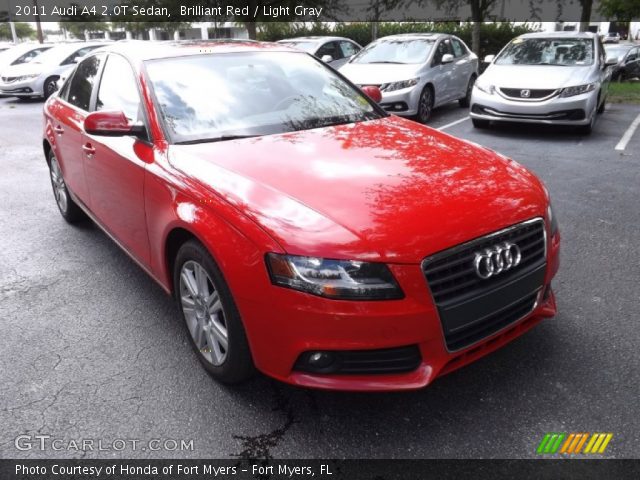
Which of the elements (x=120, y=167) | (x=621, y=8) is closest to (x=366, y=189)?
(x=120, y=167)

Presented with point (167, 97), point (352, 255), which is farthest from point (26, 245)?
point (352, 255)

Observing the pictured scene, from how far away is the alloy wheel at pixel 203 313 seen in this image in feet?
8.73

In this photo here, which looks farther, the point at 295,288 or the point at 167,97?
the point at 167,97

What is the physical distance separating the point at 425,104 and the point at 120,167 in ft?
24.4

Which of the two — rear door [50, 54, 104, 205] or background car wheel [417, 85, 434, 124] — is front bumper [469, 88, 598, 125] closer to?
background car wheel [417, 85, 434, 124]

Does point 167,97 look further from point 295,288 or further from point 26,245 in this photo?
point 26,245

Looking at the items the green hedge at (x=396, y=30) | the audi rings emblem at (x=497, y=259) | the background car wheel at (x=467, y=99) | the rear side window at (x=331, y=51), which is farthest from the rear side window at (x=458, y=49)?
the green hedge at (x=396, y=30)

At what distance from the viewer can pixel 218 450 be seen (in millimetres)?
2408

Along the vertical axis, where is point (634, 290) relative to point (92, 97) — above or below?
below

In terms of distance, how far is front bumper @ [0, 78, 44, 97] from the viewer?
14.9 metres

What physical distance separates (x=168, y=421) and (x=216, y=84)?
201cm

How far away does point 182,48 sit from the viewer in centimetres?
377

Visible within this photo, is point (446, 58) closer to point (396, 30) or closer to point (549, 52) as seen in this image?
point (549, 52)

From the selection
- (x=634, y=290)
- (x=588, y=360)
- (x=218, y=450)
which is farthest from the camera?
(x=634, y=290)
